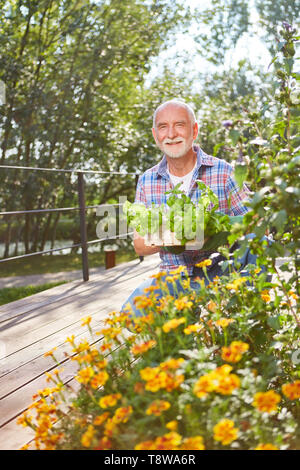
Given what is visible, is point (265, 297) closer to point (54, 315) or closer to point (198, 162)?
point (198, 162)

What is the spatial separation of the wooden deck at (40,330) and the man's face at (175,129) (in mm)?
824

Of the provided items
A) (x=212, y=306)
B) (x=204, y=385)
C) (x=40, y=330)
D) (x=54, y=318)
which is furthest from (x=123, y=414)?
(x=54, y=318)

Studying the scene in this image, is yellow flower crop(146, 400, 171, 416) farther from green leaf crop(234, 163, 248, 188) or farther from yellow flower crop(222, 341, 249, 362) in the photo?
green leaf crop(234, 163, 248, 188)

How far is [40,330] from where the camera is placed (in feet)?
8.52

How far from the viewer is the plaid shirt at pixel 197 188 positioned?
2199mm

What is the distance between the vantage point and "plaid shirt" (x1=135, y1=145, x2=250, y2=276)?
2.20m

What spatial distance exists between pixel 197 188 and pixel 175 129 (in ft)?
0.89

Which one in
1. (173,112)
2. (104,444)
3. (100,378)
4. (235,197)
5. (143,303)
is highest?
(173,112)

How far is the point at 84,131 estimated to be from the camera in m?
7.70

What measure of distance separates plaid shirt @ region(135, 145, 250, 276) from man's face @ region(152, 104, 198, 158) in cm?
10

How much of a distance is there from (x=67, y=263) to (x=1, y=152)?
2.03 metres

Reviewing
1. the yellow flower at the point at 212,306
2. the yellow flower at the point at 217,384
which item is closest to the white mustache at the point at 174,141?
the yellow flower at the point at 212,306

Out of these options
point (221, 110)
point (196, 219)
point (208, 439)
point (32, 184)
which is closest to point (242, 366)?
point (208, 439)

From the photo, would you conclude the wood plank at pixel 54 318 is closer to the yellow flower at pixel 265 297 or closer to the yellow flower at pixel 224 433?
Result: the yellow flower at pixel 265 297
